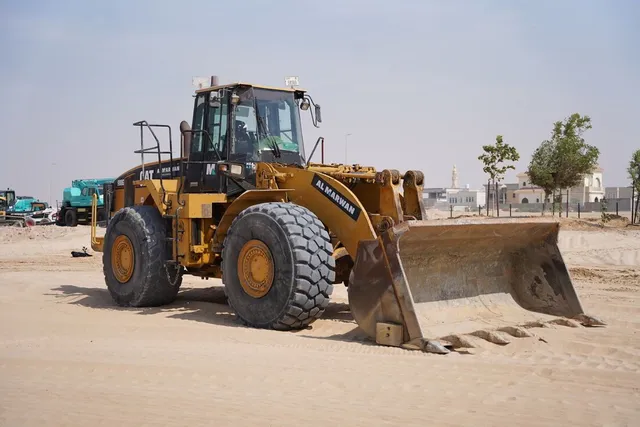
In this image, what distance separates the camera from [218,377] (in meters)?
6.03

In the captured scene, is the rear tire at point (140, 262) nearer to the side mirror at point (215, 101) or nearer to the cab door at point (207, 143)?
the cab door at point (207, 143)

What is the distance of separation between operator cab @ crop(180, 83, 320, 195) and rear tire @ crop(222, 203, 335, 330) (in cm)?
143

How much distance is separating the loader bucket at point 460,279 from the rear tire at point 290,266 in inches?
24.3

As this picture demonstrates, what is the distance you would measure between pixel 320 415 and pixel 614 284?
31.7 ft

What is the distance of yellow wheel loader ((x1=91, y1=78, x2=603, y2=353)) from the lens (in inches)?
305

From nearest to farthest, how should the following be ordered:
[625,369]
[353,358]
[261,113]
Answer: [625,369] < [353,358] < [261,113]

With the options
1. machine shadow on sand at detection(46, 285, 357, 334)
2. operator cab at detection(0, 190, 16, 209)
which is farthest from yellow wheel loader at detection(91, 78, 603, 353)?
operator cab at detection(0, 190, 16, 209)

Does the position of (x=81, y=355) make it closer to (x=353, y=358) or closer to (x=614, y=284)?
(x=353, y=358)

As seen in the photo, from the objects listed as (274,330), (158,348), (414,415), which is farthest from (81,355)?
(414,415)

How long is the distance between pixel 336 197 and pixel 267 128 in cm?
217

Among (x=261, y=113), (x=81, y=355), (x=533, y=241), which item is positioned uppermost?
(x=261, y=113)

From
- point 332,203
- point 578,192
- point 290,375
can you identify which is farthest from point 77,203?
point 578,192

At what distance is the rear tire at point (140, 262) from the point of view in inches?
414

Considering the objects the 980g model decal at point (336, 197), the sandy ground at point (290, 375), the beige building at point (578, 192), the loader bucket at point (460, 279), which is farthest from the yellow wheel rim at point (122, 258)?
the beige building at point (578, 192)
